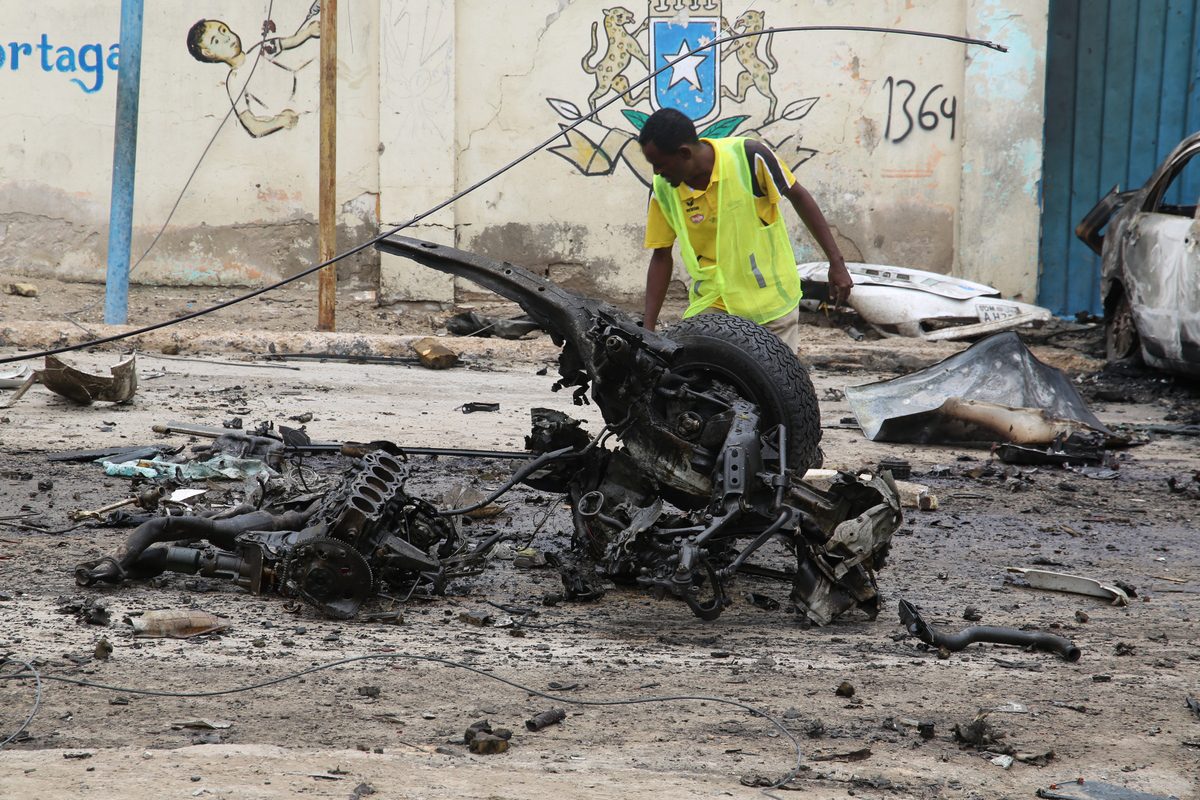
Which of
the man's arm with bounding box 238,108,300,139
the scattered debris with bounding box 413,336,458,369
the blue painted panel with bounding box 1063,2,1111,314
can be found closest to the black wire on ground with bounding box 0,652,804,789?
the scattered debris with bounding box 413,336,458,369

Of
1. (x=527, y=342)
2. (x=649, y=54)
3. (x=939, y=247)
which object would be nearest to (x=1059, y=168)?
(x=939, y=247)

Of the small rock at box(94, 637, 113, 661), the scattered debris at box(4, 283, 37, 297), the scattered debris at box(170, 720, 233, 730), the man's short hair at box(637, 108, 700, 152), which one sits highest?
the man's short hair at box(637, 108, 700, 152)

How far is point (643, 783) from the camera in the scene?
2.59 metres

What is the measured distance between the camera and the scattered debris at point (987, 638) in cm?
351

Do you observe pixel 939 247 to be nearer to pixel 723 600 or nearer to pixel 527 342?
pixel 527 342

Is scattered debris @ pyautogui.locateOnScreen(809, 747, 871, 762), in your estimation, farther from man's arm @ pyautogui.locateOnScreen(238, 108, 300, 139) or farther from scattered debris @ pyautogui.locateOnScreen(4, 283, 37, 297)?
scattered debris @ pyautogui.locateOnScreen(4, 283, 37, 297)

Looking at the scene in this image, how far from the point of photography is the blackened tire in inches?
168

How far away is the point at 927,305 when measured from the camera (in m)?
10.5

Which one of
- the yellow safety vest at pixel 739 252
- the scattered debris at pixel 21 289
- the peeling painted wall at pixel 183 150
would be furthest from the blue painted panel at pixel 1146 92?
the scattered debris at pixel 21 289

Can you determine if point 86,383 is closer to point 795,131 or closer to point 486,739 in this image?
point 486,739

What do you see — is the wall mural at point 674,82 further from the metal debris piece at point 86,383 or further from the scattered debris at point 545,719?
the scattered debris at point 545,719

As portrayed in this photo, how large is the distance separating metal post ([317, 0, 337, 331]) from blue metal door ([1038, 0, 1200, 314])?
668 centimetres

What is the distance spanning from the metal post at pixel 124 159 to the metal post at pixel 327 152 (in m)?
1.43

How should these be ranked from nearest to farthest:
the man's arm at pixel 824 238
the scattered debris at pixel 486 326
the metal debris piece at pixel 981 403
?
the man's arm at pixel 824 238
the metal debris piece at pixel 981 403
the scattered debris at pixel 486 326
